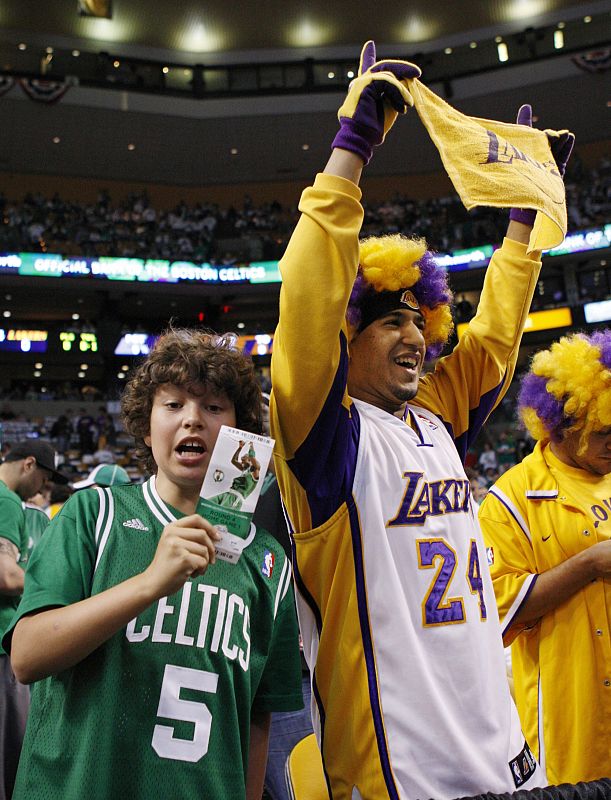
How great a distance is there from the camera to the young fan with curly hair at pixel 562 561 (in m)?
2.08

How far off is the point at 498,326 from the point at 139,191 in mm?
25211

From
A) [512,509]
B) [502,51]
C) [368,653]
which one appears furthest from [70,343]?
[368,653]

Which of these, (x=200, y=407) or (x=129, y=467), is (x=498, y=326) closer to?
(x=200, y=407)

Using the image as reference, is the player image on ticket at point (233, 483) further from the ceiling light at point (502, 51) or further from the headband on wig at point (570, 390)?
the ceiling light at point (502, 51)

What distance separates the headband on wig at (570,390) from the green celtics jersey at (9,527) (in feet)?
6.40

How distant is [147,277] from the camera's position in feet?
73.7

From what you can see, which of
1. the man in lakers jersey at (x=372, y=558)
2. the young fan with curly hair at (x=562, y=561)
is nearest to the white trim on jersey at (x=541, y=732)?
the young fan with curly hair at (x=562, y=561)

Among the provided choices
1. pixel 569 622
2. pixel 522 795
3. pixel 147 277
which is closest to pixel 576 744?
pixel 569 622

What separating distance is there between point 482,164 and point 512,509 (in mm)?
1027

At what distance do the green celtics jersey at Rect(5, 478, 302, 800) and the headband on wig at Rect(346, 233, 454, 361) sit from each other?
70 centimetres

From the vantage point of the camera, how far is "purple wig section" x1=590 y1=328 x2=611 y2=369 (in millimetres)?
2455

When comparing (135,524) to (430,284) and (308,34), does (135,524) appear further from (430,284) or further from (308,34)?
(308,34)

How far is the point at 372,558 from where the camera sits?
155 cm

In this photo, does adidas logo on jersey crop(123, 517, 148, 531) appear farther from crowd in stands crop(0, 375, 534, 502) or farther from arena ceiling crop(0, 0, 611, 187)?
arena ceiling crop(0, 0, 611, 187)
